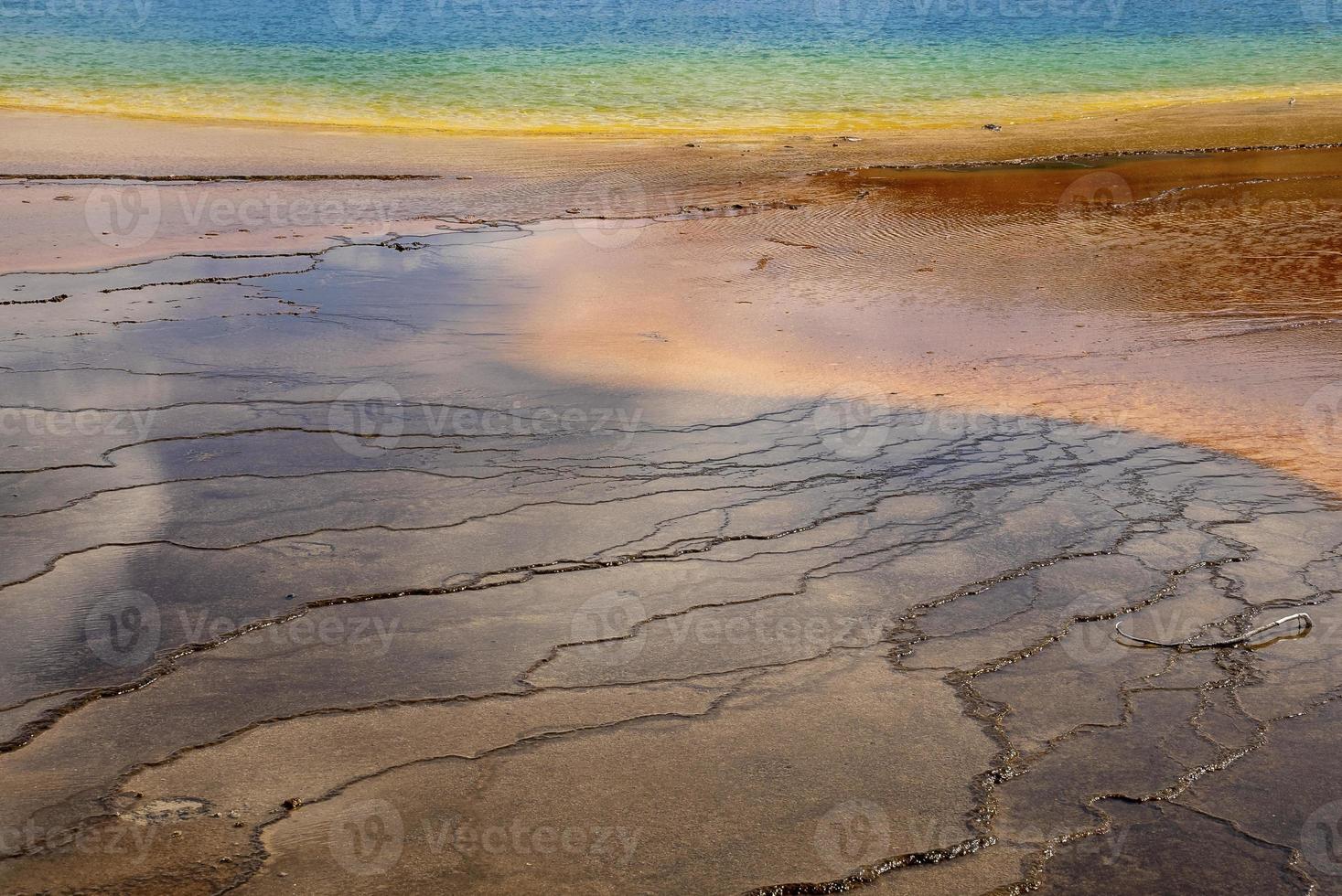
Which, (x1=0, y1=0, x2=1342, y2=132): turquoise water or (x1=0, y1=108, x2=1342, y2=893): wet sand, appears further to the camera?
(x1=0, y1=0, x2=1342, y2=132): turquoise water

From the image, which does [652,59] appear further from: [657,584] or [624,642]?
[624,642]

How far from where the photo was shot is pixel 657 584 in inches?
161

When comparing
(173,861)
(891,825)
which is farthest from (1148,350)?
(173,861)

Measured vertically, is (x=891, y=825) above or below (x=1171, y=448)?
below

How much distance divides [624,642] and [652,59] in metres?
23.3

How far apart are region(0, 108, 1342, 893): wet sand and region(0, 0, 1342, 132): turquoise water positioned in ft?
36.4

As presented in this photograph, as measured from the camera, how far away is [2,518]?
170 inches

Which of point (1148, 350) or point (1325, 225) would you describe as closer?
point (1148, 350)

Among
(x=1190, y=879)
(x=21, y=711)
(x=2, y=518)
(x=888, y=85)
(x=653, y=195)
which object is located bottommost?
(x=1190, y=879)

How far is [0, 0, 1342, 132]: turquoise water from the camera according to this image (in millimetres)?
18719

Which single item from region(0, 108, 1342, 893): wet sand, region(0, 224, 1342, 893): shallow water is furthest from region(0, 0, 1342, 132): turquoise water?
region(0, 224, 1342, 893): shallow water

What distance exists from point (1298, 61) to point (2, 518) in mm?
27399

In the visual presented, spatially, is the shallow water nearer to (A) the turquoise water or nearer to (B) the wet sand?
(B) the wet sand

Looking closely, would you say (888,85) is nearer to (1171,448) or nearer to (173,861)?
(1171,448)
